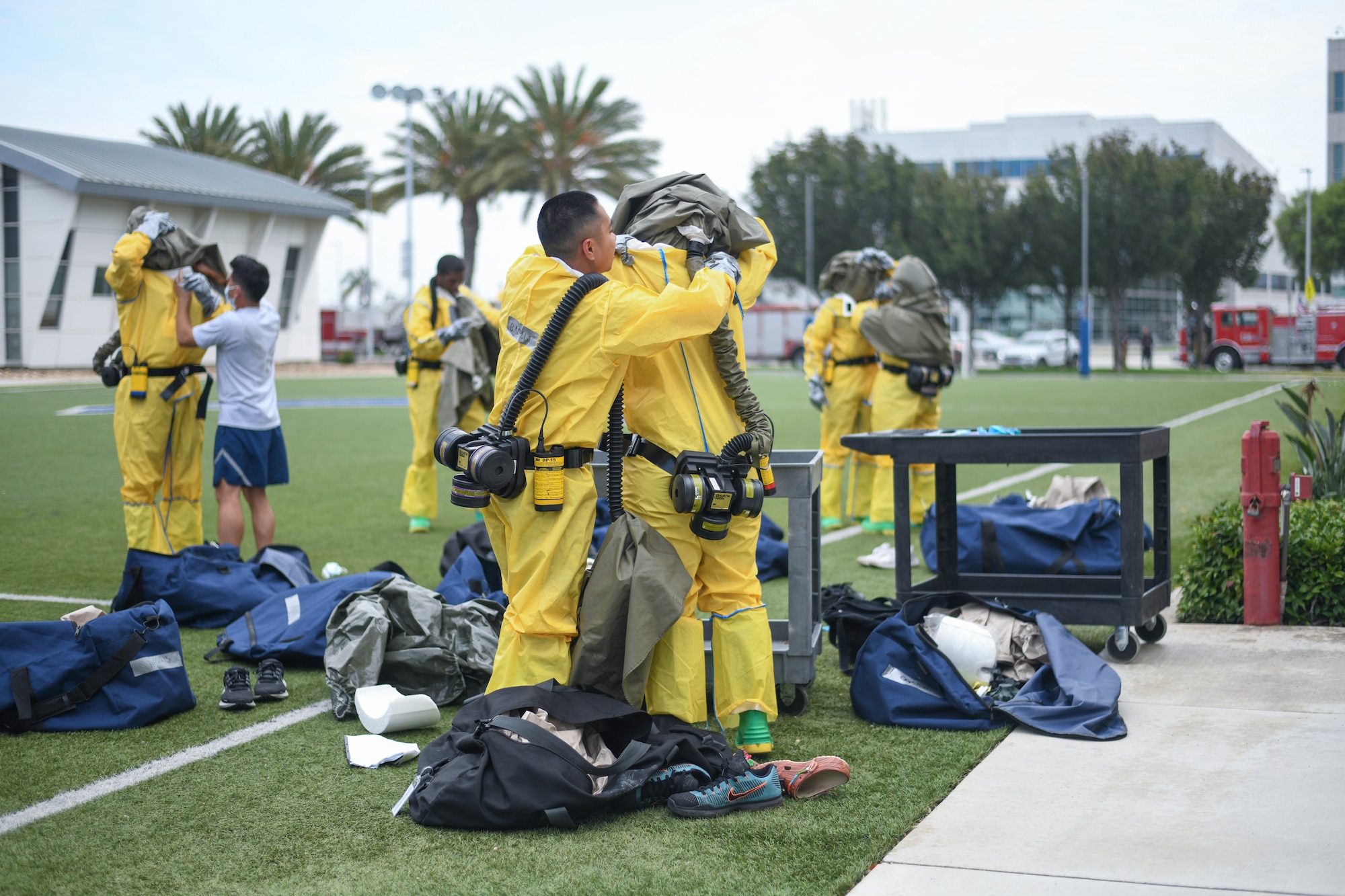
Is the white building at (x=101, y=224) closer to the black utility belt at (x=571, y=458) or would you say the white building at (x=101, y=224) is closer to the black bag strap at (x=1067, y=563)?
the black utility belt at (x=571, y=458)

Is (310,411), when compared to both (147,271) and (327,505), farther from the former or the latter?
(147,271)

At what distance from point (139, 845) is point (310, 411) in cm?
2048

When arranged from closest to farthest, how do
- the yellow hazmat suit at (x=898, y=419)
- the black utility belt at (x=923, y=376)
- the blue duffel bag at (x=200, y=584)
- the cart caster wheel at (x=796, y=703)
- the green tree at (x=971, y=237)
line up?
the cart caster wheel at (x=796, y=703) < the blue duffel bag at (x=200, y=584) < the black utility belt at (x=923, y=376) < the yellow hazmat suit at (x=898, y=419) < the green tree at (x=971, y=237)

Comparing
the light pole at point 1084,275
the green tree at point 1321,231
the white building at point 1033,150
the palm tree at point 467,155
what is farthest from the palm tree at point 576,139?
the white building at point 1033,150

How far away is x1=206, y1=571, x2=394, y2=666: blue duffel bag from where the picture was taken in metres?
5.61

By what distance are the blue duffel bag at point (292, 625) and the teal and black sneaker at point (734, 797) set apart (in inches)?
94.4

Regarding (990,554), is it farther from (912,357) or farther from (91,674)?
(91,674)

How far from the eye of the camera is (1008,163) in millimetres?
90250

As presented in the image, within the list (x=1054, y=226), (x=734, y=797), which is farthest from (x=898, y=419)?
(x=1054, y=226)

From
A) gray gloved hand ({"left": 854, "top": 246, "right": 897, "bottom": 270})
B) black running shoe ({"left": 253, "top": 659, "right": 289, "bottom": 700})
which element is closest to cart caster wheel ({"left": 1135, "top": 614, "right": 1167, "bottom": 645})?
black running shoe ({"left": 253, "top": 659, "right": 289, "bottom": 700})

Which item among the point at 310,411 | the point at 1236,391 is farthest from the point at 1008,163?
the point at 310,411

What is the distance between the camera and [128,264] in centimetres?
732

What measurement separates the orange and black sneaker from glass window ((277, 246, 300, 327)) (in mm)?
45220

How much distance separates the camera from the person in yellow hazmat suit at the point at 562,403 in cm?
405
